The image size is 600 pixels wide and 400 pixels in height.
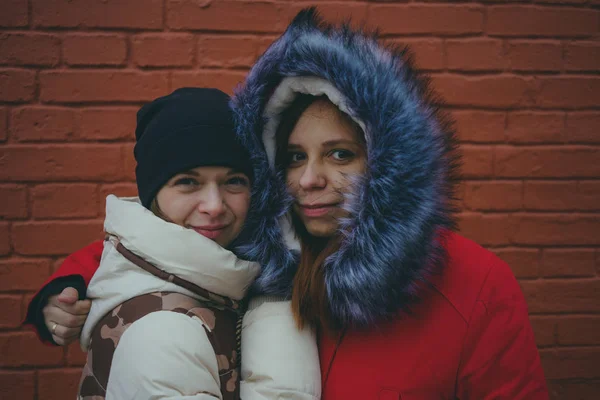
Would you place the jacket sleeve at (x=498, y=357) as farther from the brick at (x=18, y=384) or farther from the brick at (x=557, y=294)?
the brick at (x=18, y=384)

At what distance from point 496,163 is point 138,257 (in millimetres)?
1502

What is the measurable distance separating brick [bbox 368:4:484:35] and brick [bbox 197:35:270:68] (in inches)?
19.1

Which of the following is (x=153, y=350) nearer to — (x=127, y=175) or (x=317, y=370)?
(x=317, y=370)

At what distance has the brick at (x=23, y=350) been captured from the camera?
6.48ft

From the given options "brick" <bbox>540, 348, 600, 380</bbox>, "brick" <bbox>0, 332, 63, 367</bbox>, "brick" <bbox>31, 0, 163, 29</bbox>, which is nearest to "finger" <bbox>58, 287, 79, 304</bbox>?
"brick" <bbox>0, 332, 63, 367</bbox>

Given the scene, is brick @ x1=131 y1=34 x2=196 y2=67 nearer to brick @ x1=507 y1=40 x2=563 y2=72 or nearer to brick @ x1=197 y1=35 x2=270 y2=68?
brick @ x1=197 y1=35 x2=270 y2=68

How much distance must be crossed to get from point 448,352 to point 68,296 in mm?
991

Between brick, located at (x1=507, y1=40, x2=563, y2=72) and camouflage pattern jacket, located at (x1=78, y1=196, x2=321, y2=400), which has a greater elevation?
brick, located at (x1=507, y1=40, x2=563, y2=72)

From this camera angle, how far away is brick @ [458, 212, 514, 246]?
2.12 meters

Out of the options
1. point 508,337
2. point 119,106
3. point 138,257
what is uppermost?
point 119,106

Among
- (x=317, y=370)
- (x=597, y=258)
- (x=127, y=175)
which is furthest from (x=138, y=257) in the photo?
(x=597, y=258)

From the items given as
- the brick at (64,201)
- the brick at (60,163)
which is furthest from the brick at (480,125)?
the brick at (64,201)

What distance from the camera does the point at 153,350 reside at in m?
1.09

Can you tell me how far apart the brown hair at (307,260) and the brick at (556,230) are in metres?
1.04
